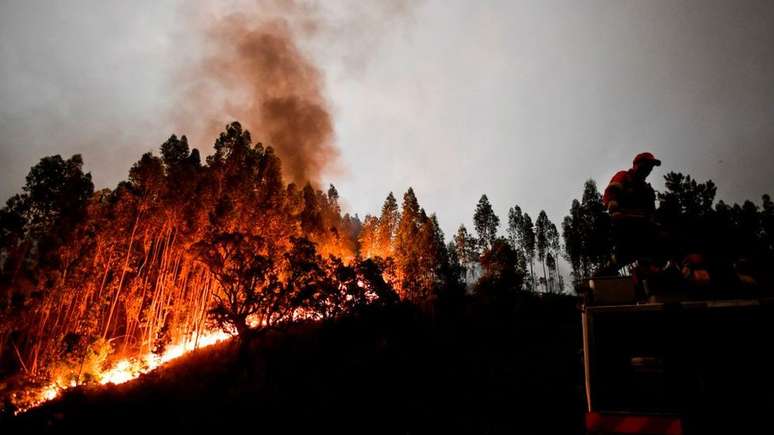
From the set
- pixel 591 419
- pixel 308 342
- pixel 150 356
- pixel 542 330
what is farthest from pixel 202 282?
pixel 591 419

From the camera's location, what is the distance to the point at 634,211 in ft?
14.8

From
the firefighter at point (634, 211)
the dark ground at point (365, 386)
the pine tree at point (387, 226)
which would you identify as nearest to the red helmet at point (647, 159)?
the firefighter at point (634, 211)

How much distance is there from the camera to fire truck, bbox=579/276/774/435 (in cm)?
290

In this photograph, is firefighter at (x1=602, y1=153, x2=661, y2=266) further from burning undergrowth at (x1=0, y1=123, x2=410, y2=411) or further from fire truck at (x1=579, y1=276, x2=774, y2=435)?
burning undergrowth at (x1=0, y1=123, x2=410, y2=411)

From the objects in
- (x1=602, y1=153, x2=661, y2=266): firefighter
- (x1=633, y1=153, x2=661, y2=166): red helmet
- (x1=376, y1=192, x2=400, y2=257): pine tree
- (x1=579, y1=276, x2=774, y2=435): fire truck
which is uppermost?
(x1=376, y1=192, x2=400, y2=257): pine tree

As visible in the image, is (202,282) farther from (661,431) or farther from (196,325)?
(661,431)

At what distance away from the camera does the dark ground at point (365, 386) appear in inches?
397

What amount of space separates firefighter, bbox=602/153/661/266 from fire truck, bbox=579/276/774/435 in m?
1.00

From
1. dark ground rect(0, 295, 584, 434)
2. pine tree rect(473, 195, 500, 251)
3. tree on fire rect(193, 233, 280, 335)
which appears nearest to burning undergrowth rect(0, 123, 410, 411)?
tree on fire rect(193, 233, 280, 335)

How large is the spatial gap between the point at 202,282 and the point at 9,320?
1131cm

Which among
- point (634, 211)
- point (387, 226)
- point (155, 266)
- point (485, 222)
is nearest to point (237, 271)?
point (155, 266)

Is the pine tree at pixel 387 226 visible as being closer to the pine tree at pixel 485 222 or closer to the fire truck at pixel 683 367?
the pine tree at pixel 485 222

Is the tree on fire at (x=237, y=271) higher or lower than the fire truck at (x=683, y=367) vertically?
higher

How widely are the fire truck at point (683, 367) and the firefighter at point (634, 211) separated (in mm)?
1002
